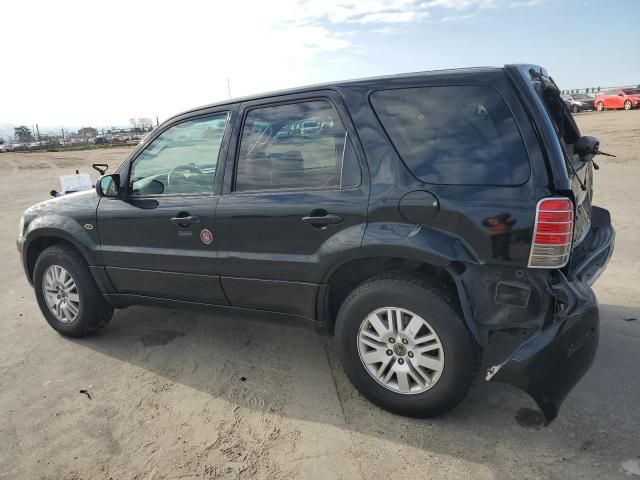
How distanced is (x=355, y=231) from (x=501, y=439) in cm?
138

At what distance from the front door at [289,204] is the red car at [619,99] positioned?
34.6 meters

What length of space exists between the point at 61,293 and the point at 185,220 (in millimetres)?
1617

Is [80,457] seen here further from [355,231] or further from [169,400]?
[355,231]

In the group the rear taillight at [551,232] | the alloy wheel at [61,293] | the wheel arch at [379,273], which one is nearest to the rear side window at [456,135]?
the rear taillight at [551,232]

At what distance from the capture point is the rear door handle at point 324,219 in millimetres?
2906

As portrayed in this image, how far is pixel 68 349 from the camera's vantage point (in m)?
4.15

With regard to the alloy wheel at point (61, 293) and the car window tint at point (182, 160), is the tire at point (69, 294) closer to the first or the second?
the alloy wheel at point (61, 293)

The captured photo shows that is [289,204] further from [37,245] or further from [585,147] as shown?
[37,245]

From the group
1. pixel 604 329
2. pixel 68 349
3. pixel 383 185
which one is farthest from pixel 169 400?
pixel 604 329

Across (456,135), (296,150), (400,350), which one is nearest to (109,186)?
(296,150)

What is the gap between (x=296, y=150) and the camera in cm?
318

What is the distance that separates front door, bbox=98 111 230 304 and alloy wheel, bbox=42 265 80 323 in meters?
0.47

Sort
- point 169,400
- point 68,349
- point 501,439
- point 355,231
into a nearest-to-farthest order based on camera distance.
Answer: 1. point 501,439
2. point 355,231
3. point 169,400
4. point 68,349

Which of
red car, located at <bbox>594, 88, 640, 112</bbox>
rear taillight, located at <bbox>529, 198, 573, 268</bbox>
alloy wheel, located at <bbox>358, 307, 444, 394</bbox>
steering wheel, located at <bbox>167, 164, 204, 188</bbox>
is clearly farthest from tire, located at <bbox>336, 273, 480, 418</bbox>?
red car, located at <bbox>594, 88, 640, 112</bbox>
